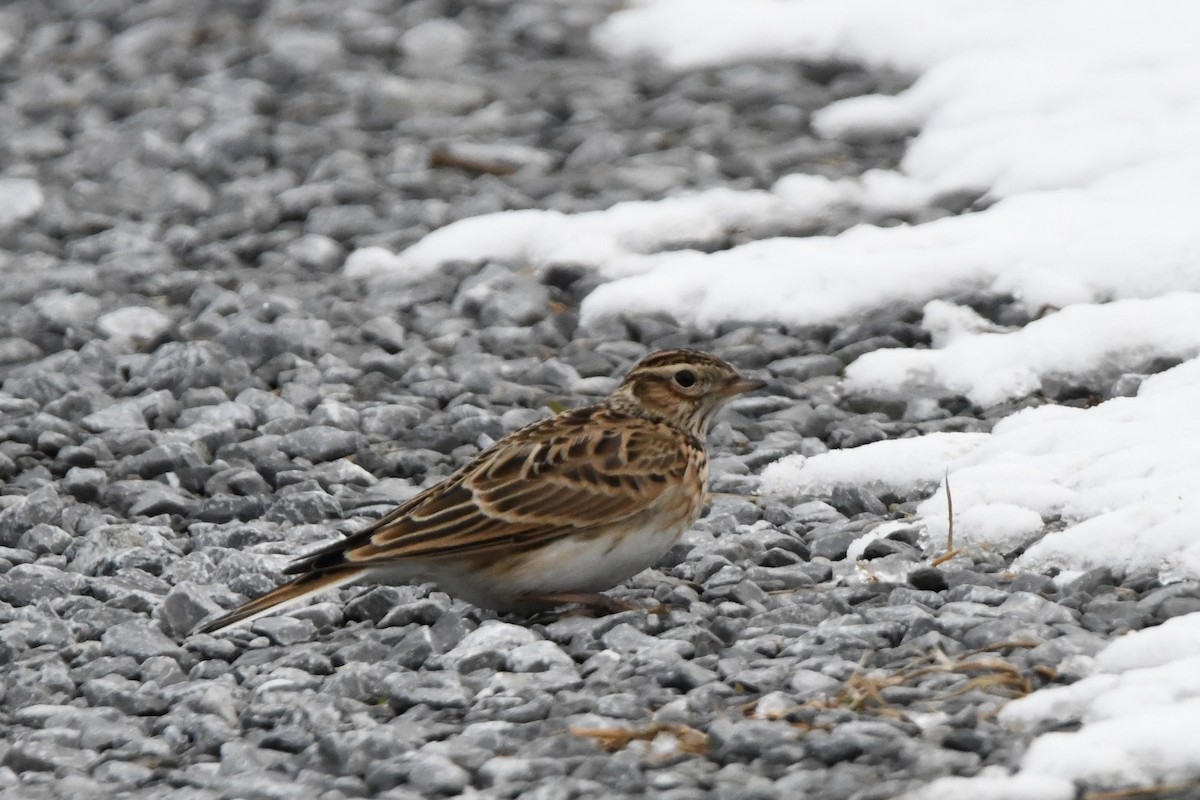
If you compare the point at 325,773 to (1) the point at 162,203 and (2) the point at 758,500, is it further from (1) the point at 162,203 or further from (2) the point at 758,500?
(1) the point at 162,203

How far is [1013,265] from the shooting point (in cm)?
913

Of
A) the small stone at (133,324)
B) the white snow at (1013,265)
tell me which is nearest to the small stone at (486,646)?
the white snow at (1013,265)

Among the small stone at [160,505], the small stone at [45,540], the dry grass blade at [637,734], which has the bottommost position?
the dry grass blade at [637,734]

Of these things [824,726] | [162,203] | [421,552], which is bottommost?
[824,726]

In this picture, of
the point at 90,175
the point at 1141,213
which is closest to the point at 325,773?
the point at 1141,213

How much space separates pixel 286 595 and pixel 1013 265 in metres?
4.39

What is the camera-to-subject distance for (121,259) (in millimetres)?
10266

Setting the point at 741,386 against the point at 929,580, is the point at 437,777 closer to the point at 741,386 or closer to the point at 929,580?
the point at 929,580

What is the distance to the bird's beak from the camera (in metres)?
7.18

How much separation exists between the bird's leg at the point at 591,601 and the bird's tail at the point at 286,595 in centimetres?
64

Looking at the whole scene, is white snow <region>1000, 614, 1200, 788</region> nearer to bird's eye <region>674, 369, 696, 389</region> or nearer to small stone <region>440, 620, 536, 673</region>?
small stone <region>440, 620, 536, 673</region>

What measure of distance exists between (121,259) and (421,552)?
15.4ft

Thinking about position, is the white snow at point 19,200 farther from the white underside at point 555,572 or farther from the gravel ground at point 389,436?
the white underside at point 555,572

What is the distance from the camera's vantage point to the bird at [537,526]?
6113mm
